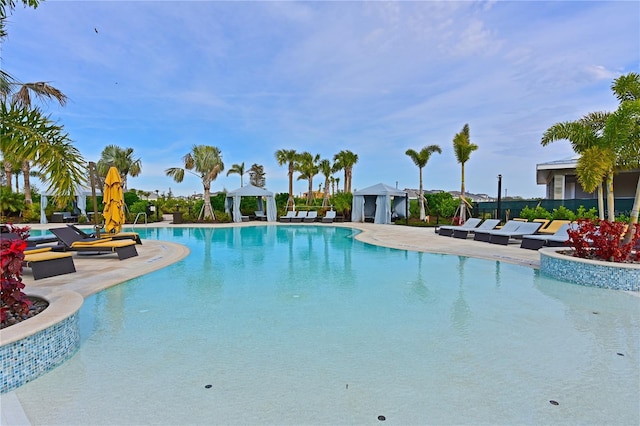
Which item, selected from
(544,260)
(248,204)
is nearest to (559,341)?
(544,260)

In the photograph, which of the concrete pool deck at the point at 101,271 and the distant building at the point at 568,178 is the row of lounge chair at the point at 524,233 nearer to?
the concrete pool deck at the point at 101,271

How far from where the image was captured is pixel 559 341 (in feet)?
11.9

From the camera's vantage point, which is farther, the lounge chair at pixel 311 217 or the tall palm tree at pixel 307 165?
the tall palm tree at pixel 307 165

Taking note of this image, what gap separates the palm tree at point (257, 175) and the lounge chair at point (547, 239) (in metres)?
37.9

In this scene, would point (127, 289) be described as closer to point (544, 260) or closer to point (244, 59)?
point (544, 260)

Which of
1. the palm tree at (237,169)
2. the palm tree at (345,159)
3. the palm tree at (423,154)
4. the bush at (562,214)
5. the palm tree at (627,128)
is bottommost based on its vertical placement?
the bush at (562,214)

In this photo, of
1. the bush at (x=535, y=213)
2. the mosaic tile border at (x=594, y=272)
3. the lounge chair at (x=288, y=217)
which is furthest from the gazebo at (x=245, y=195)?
the mosaic tile border at (x=594, y=272)

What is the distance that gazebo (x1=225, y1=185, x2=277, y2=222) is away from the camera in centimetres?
2124

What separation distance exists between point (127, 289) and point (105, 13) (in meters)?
7.85

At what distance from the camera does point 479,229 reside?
486 inches

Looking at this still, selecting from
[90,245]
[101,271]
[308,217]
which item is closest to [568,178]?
[308,217]

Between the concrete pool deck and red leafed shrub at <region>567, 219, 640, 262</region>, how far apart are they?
1132 millimetres

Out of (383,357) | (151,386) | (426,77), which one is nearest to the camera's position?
(151,386)

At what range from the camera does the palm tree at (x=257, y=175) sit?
44.9 m
